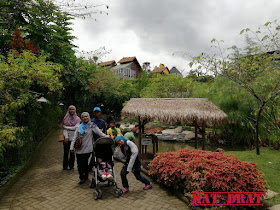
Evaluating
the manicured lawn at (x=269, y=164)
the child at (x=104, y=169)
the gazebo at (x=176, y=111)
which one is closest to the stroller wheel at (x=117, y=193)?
the child at (x=104, y=169)

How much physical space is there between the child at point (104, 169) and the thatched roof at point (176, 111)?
2.72 metres

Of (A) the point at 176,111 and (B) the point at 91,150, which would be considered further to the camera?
(A) the point at 176,111

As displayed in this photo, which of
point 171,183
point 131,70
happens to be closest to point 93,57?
point 171,183

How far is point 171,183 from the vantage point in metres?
5.34

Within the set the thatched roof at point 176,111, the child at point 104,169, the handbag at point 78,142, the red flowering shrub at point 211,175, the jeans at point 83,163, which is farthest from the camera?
the thatched roof at point 176,111

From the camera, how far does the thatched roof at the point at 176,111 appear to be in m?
7.51

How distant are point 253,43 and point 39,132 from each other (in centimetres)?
990

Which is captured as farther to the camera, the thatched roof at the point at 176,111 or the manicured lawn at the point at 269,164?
the thatched roof at the point at 176,111

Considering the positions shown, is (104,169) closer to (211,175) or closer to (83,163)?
(83,163)

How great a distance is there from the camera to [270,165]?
291 inches

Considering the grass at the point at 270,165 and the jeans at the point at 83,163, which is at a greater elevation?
the jeans at the point at 83,163

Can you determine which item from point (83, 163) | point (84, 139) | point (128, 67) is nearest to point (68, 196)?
point (83, 163)

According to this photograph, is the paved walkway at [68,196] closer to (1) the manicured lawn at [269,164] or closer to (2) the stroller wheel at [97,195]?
(2) the stroller wheel at [97,195]

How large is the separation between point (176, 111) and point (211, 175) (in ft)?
11.2
